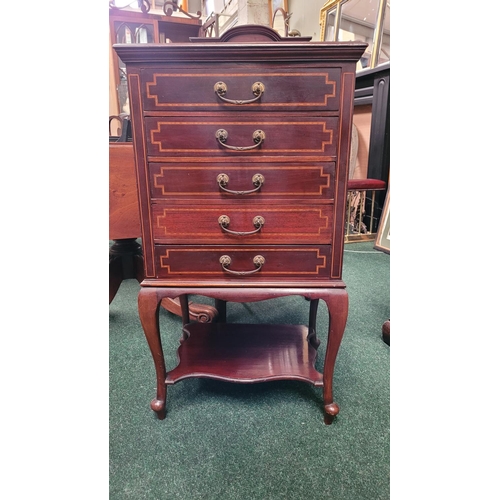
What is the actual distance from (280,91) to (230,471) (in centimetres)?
89

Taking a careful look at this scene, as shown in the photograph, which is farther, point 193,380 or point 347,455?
point 193,380

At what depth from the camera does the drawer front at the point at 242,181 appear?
77 centimetres

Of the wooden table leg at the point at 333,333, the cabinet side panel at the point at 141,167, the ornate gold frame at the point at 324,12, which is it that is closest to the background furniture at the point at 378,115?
the ornate gold frame at the point at 324,12

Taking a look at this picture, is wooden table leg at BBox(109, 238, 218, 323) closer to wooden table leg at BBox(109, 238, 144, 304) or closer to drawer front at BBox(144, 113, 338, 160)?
wooden table leg at BBox(109, 238, 144, 304)

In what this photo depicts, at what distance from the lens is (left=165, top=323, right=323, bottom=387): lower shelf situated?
934mm

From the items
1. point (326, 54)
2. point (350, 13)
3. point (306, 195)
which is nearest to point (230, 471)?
point (306, 195)

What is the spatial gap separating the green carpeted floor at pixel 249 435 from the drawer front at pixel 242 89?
824mm

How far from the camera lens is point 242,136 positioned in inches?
29.9

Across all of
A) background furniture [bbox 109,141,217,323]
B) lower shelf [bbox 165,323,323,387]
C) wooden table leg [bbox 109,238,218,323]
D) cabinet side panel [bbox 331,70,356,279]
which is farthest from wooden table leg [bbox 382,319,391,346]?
wooden table leg [bbox 109,238,218,323]

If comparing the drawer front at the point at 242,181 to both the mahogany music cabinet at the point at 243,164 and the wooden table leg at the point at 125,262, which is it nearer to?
the mahogany music cabinet at the point at 243,164

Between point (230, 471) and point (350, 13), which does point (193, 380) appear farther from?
point (350, 13)

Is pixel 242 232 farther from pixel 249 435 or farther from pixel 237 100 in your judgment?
pixel 249 435

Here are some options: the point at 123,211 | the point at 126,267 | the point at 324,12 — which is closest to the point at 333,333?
the point at 123,211

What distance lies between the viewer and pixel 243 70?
72cm
